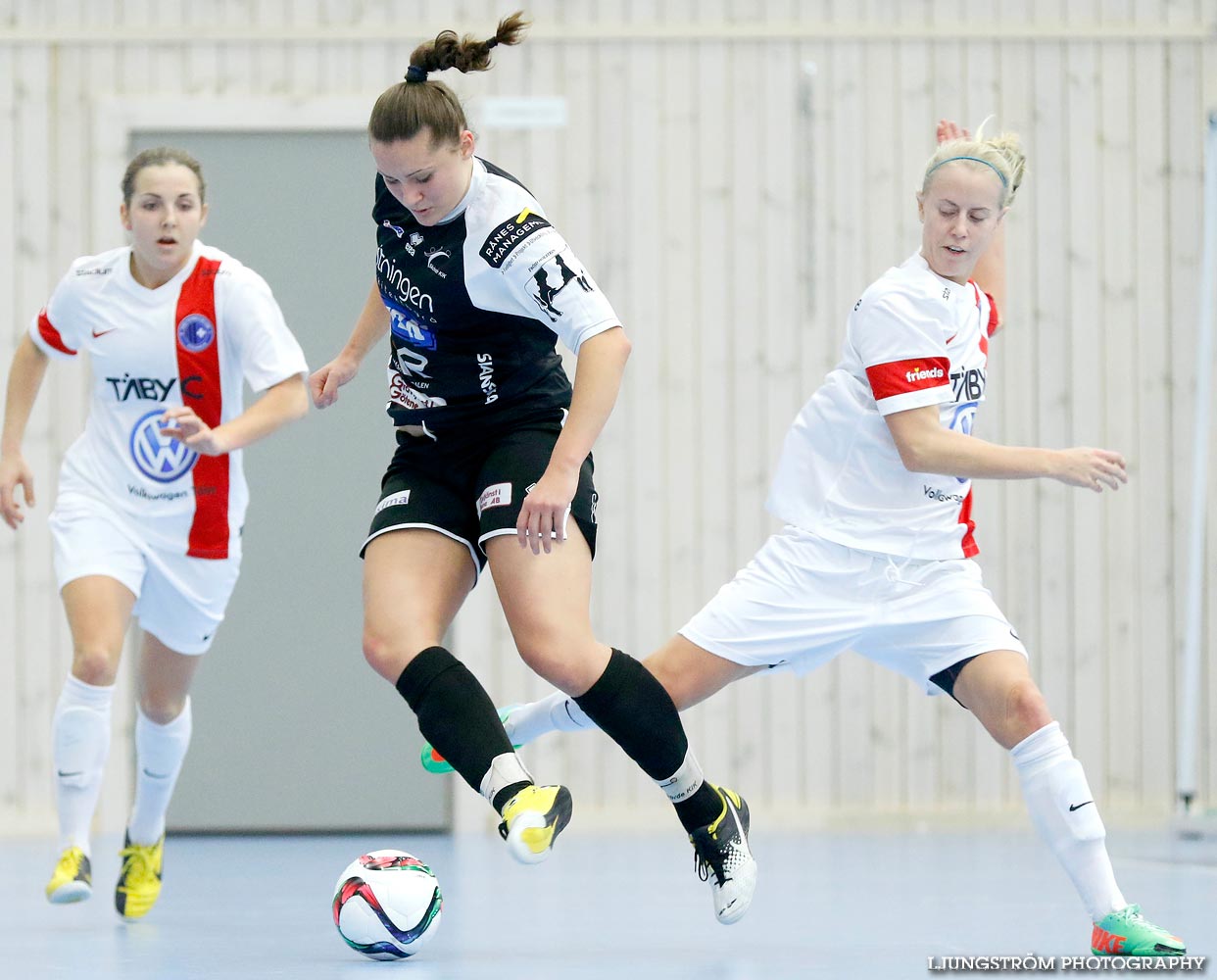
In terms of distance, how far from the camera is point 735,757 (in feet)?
21.8

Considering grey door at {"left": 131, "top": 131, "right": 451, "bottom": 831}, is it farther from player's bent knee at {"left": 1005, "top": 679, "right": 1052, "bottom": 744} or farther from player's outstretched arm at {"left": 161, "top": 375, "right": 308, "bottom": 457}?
player's bent knee at {"left": 1005, "top": 679, "right": 1052, "bottom": 744}

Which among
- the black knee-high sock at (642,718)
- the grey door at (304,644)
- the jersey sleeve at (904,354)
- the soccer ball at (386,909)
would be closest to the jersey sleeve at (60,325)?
the soccer ball at (386,909)

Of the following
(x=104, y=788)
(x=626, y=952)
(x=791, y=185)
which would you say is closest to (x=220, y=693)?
(x=104, y=788)

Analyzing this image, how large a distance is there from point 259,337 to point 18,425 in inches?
26.7

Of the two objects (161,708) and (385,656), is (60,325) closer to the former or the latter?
(161,708)

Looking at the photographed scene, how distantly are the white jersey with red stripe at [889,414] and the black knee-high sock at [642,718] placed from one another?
1.74 feet

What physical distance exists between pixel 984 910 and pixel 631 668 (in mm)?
1400

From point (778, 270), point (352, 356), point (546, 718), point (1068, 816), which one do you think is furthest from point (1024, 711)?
point (778, 270)

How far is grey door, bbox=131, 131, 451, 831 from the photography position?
21.6 ft

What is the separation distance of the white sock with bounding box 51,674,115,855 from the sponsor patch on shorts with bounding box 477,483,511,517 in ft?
3.86

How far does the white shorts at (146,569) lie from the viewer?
392cm

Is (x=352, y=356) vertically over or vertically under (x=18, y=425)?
over

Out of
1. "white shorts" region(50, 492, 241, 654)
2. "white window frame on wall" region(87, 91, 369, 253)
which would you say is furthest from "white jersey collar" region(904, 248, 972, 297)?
"white window frame on wall" region(87, 91, 369, 253)

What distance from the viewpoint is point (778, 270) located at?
673cm
